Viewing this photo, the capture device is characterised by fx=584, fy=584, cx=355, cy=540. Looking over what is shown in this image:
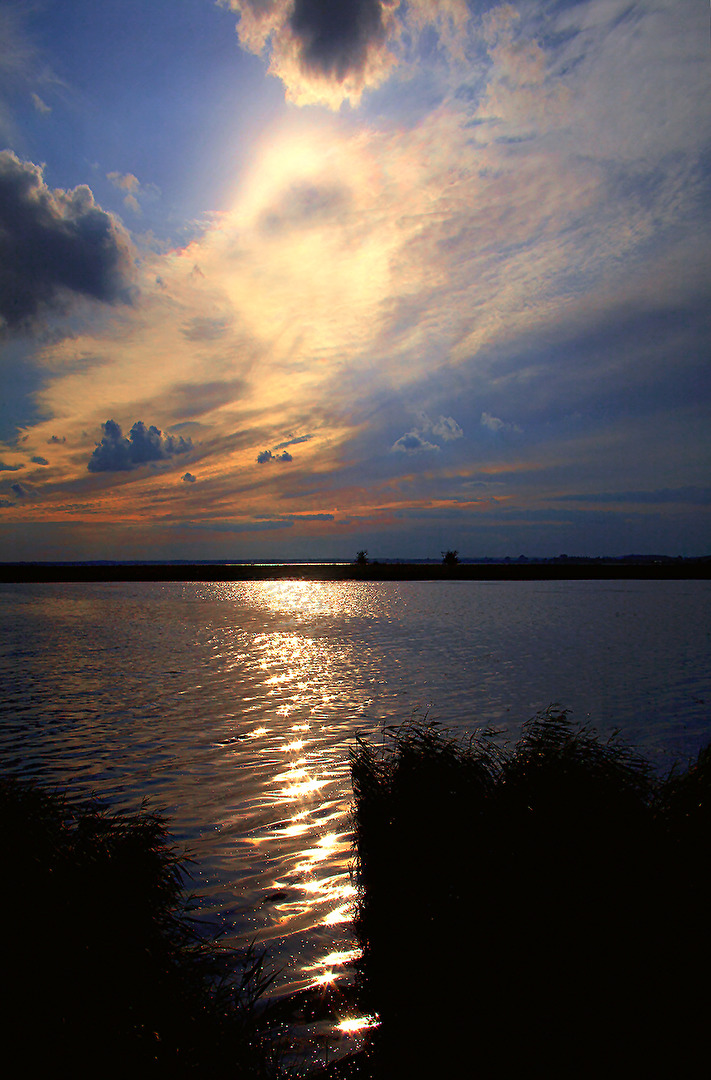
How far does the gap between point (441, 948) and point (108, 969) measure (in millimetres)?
3405

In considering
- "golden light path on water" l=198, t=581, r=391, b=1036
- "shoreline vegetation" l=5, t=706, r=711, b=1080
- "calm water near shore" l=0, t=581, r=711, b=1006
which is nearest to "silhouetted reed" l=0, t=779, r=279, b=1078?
"shoreline vegetation" l=5, t=706, r=711, b=1080

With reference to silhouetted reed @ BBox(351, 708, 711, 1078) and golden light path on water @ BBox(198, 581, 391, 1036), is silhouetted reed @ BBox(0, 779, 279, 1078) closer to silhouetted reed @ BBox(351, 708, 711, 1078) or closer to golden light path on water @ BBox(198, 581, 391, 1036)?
golden light path on water @ BBox(198, 581, 391, 1036)

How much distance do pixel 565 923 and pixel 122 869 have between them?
4925 millimetres

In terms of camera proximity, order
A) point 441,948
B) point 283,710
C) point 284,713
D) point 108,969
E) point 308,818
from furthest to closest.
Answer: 1. point 283,710
2. point 284,713
3. point 308,818
4. point 441,948
5. point 108,969

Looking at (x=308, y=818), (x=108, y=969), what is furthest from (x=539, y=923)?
(x=308, y=818)

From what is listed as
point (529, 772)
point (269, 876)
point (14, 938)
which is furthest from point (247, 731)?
point (14, 938)

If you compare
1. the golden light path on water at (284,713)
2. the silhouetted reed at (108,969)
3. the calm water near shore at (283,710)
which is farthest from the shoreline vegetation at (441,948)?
the calm water near shore at (283,710)

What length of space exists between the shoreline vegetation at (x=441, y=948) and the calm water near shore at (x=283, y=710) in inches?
34.3

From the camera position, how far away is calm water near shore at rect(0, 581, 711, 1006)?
8.65 meters

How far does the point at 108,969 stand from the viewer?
5.25m

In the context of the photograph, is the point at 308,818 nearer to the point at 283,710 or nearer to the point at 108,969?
the point at 108,969

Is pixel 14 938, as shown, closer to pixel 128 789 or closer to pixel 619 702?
pixel 128 789

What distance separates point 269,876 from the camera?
8.58 meters

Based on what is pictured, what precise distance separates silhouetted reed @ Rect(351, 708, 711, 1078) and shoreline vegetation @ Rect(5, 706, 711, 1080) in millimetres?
18
